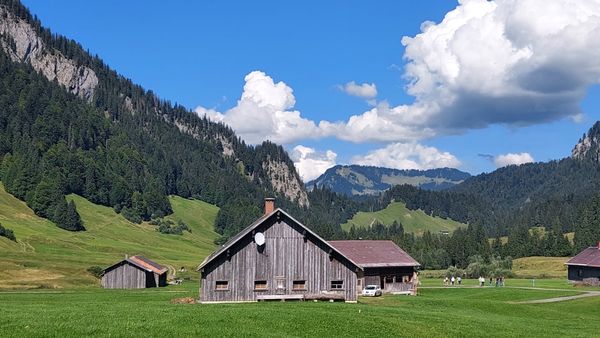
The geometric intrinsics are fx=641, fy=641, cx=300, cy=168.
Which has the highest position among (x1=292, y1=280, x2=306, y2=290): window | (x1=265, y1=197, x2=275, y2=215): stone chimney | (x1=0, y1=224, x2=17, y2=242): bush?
(x1=265, y1=197, x2=275, y2=215): stone chimney

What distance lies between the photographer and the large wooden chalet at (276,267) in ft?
169

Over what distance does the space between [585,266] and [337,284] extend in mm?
70726

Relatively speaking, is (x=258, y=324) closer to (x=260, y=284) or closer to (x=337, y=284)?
(x=260, y=284)

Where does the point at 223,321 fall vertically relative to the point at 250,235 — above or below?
below

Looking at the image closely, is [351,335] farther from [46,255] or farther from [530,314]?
[46,255]

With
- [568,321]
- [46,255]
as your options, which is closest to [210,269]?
[568,321]

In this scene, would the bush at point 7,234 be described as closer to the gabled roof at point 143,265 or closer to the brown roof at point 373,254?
the gabled roof at point 143,265

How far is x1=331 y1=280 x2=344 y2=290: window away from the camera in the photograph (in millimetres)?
53250

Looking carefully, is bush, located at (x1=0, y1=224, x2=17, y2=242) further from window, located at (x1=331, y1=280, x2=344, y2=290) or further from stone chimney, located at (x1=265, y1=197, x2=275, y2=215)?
window, located at (x1=331, y1=280, x2=344, y2=290)

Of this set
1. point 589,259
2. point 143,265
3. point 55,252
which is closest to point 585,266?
point 589,259

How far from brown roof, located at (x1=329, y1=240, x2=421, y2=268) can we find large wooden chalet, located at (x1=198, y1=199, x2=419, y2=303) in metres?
21.3

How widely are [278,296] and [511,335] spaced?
71.2 ft

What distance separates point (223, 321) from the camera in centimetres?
3053

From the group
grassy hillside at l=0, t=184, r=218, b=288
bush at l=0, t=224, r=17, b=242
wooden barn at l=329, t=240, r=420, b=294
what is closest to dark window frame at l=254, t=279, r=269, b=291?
wooden barn at l=329, t=240, r=420, b=294
